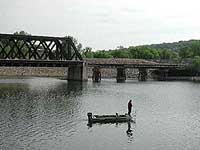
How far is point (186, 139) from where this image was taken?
47312 mm

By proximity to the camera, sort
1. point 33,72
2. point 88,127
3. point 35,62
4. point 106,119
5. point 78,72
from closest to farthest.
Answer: point 88,127 → point 106,119 → point 35,62 → point 78,72 → point 33,72

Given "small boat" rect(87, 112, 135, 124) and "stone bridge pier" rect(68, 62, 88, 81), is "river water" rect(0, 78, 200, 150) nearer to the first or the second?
"small boat" rect(87, 112, 135, 124)

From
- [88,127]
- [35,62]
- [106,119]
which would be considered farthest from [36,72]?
[88,127]

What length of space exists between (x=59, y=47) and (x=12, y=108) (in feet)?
262

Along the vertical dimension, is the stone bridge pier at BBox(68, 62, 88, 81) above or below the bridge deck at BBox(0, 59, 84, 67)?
below

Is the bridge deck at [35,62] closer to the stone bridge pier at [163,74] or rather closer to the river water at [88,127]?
the river water at [88,127]

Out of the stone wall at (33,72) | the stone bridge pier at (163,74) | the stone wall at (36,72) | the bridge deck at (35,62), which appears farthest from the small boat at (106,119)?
the stone bridge pier at (163,74)

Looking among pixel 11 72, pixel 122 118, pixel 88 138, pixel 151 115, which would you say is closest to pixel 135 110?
pixel 151 115

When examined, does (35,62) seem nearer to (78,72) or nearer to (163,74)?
(78,72)

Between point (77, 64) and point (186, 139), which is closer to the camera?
point (186, 139)

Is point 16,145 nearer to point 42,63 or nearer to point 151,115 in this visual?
point 151,115

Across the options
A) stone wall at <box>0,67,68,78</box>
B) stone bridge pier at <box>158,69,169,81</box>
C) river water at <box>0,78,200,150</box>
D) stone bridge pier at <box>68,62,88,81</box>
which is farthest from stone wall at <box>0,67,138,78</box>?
river water at <box>0,78,200,150</box>

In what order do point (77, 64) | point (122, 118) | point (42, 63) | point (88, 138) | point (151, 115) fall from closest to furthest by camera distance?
point (88, 138) → point (122, 118) → point (151, 115) → point (42, 63) → point (77, 64)

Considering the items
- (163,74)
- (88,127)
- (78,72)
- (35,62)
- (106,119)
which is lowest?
(163,74)
